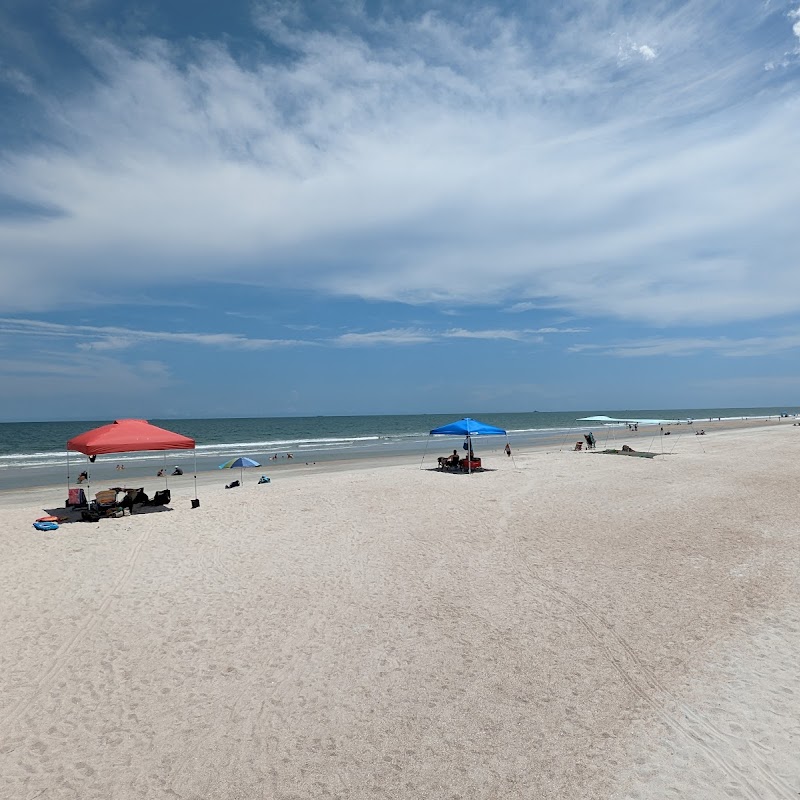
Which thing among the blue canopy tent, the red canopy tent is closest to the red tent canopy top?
the red canopy tent

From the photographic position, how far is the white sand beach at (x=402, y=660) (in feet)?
14.3

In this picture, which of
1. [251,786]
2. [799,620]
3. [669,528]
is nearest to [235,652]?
[251,786]

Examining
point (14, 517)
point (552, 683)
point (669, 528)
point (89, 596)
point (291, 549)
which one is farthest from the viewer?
point (14, 517)

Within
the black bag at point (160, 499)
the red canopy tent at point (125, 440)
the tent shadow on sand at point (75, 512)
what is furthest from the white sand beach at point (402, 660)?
the black bag at point (160, 499)

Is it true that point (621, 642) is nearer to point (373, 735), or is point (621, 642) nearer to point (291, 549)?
point (373, 735)

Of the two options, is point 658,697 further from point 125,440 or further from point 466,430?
point 466,430

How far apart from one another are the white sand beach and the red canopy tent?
69.4 inches

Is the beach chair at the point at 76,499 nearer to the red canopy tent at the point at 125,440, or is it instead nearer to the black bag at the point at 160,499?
the red canopy tent at the point at 125,440

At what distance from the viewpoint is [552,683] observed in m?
5.61

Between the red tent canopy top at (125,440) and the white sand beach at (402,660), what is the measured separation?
5.80ft

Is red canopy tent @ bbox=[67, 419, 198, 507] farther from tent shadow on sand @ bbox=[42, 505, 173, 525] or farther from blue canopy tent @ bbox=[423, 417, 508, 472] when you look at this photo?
blue canopy tent @ bbox=[423, 417, 508, 472]

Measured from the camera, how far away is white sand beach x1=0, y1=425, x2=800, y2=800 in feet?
14.3

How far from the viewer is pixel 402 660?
19.9 feet

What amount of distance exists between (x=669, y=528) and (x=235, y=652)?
30.1ft
